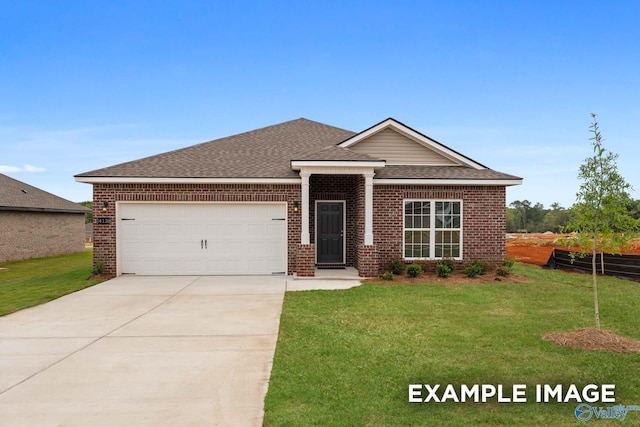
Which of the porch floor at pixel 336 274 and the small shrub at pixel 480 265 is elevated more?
the small shrub at pixel 480 265

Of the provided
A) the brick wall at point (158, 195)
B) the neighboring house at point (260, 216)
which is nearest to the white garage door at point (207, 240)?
the neighboring house at point (260, 216)

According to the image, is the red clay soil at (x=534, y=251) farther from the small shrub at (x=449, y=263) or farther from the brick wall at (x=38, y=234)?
the brick wall at (x=38, y=234)

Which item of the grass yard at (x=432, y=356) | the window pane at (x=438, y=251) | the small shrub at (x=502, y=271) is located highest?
the window pane at (x=438, y=251)

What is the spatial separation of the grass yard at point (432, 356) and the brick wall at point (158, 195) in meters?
4.21

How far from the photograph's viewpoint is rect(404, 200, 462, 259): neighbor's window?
13.4 meters

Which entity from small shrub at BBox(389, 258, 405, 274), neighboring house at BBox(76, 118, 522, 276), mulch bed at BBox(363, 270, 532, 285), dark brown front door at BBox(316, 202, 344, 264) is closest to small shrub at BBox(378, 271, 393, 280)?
mulch bed at BBox(363, 270, 532, 285)

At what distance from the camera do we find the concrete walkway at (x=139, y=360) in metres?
4.05

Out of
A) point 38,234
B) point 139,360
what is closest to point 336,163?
point 139,360

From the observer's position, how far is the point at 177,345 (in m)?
6.19

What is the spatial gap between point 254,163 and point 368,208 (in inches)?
172

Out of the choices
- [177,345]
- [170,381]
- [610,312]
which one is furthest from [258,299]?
[610,312]

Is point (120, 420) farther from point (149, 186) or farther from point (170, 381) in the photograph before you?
point (149, 186)

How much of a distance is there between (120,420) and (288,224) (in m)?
9.62

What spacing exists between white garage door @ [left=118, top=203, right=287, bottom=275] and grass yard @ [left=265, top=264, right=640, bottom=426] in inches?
141
